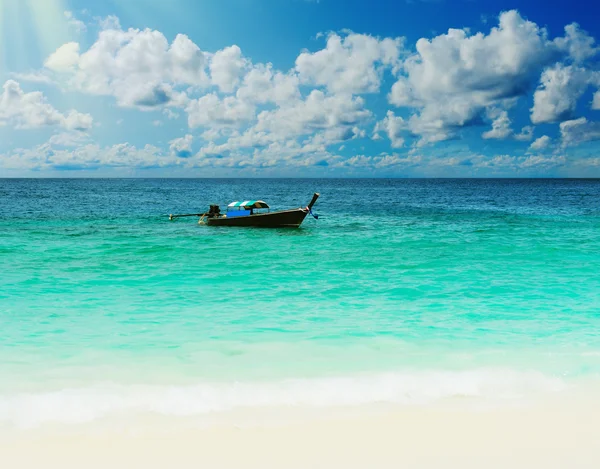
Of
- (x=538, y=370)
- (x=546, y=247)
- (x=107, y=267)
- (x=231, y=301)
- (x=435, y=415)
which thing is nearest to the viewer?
(x=435, y=415)

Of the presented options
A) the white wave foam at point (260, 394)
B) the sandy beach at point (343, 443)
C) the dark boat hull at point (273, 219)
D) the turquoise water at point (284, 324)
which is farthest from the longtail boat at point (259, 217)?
the sandy beach at point (343, 443)

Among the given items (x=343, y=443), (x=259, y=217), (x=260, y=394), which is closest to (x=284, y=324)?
(x=260, y=394)

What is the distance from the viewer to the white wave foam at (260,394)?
22.1ft

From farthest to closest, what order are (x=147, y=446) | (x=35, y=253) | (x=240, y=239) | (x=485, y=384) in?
(x=240, y=239) < (x=35, y=253) < (x=485, y=384) < (x=147, y=446)

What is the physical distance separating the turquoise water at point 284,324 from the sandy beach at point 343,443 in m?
0.70

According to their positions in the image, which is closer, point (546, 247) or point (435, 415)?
point (435, 415)

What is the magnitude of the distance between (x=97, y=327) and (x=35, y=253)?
1407 centimetres

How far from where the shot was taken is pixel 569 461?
539 cm

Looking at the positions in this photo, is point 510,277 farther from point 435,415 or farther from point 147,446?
point 147,446

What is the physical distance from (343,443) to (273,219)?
26.9 meters

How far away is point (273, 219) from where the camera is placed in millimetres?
32406

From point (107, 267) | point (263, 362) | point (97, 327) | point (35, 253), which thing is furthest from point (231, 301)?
point (35, 253)

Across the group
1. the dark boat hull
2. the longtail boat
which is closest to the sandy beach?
the longtail boat

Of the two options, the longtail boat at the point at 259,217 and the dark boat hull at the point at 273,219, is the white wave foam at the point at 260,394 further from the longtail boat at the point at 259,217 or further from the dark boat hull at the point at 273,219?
the dark boat hull at the point at 273,219
